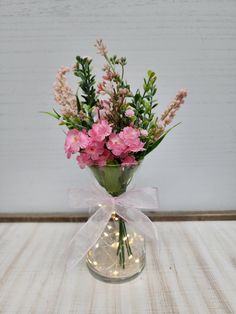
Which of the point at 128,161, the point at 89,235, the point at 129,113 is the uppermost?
the point at 129,113

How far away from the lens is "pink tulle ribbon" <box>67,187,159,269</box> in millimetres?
643

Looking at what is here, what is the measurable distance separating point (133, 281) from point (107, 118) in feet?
1.35

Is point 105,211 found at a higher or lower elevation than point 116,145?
lower

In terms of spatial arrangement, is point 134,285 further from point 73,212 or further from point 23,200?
point 23,200

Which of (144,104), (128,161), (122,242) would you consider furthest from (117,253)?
(144,104)

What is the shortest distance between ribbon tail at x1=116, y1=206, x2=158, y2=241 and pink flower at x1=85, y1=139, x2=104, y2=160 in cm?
16

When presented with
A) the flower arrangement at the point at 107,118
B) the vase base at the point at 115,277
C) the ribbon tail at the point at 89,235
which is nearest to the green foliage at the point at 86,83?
the flower arrangement at the point at 107,118

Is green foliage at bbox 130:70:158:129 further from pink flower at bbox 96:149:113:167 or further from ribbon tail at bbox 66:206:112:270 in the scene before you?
ribbon tail at bbox 66:206:112:270

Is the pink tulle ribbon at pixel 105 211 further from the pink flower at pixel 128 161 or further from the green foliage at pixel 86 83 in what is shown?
the green foliage at pixel 86 83

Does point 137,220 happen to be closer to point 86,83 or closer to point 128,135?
point 128,135

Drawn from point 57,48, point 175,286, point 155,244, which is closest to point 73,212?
point 155,244

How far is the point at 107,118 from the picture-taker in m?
0.58

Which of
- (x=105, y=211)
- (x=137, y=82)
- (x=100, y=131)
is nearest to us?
(x=100, y=131)

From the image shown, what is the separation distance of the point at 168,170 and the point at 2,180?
0.58 meters
